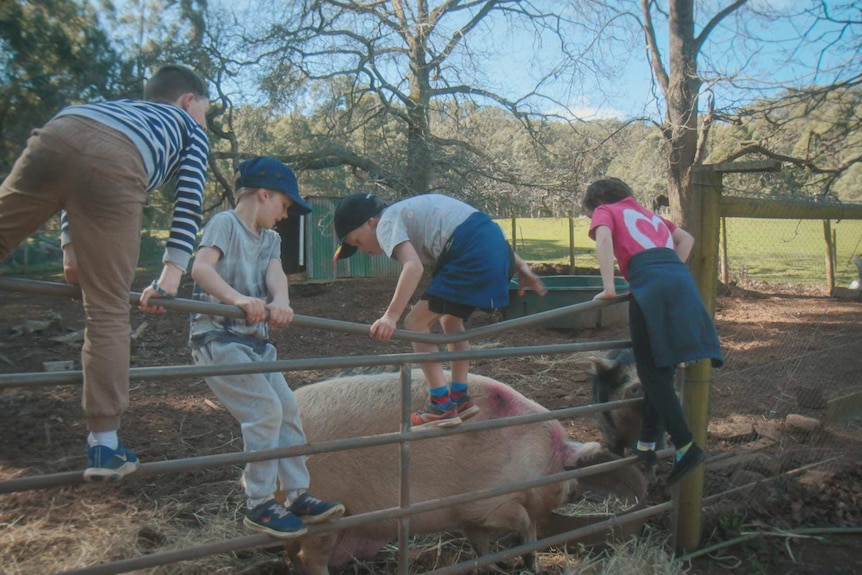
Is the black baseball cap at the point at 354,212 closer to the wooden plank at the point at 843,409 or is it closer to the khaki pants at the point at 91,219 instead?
the khaki pants at the point at 91,219

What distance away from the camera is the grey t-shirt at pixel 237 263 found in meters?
2.63

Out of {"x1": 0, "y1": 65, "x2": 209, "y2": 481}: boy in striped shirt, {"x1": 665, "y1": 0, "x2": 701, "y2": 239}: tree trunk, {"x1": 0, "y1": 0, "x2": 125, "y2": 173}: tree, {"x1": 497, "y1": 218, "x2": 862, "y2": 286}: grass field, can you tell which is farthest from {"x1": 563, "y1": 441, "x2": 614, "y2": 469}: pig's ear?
{"x1": 497, "y1": 218, "x2": 862, "y2": 286}: grass field

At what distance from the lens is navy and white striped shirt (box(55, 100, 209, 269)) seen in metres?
2.20

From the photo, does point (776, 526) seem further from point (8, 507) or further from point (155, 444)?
point (8, 507)

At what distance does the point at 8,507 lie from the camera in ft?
14.2

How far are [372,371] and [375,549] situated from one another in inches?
63.2

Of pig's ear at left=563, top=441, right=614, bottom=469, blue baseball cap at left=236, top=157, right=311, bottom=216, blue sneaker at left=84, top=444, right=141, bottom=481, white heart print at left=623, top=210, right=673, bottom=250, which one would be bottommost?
pig's ear at left=563, top=441, right=614, bottom=469

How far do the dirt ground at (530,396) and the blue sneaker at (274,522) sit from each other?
1.44m

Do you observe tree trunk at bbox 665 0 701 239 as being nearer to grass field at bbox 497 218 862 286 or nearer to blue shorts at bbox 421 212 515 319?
grass field at bbox 497 218 862 286

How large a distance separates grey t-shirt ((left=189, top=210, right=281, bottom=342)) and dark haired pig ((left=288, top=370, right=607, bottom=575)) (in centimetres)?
135

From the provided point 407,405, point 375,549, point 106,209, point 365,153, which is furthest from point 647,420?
point 365,153

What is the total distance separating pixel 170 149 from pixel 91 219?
411 millimetres

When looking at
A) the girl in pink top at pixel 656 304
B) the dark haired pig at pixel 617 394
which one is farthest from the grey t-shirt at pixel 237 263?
the dark haired pig at pixel 617 394

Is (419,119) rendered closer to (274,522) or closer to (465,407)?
(465,407)
